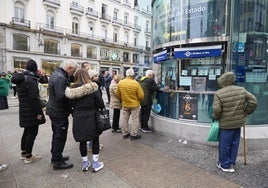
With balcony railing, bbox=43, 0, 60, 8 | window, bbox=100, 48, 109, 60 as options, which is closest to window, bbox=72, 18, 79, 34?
balcony railing, bbox=43, 0, 60, 8

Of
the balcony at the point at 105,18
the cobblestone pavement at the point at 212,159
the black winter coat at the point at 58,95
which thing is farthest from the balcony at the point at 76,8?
the black winter coat at the point at 58,95

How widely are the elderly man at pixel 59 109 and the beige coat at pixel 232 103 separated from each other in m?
2.62

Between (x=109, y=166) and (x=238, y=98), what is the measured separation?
8.47ft

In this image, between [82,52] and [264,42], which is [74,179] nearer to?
[264,42]

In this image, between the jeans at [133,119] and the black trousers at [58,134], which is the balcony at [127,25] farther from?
the black trousers at [58,134]

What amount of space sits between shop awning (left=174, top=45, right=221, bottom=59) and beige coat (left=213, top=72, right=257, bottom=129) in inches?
53.4

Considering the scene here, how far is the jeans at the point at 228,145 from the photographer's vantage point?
385 centimetres

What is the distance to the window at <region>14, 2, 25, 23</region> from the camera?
82.6 ft

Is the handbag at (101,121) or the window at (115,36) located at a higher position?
the window at (115,36)

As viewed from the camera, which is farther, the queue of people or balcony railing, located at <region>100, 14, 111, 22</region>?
balcony railing, located at <region>100, 14, 111, 22</region>

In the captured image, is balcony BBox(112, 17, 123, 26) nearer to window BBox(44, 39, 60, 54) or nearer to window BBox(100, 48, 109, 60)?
window BBox(100, 48, 109, 60)

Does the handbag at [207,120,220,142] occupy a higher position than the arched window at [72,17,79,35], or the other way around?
the arched window at [72,17,79,35]

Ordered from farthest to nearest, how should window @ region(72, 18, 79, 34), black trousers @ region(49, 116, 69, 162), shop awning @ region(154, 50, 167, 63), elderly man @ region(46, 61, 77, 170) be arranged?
window @ region(72, 18, 79, 34) < shop awning @ region(154, 50, 167, 63) < black trousers @ region(49, 116, 69, 162) < elderly man @ region(46, 61, 77, 170)

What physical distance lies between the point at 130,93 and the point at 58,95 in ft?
7.41
